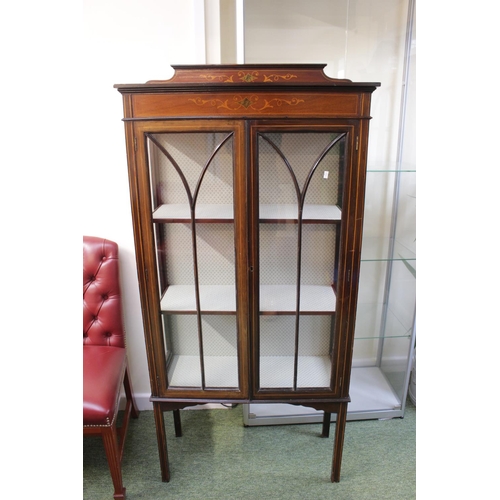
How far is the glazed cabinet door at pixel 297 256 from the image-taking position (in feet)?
3.75

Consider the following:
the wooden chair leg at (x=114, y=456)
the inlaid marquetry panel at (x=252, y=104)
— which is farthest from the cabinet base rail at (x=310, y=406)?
the inlaid marquetry panel at (x=252, y=104)

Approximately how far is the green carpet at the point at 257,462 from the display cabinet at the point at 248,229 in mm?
101

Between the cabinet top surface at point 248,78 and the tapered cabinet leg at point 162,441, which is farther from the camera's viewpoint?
the tapered cabinet leg at point 162,441

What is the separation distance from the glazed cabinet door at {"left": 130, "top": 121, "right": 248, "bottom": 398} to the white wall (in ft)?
1.34

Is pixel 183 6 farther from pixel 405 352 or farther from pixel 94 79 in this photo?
pixel 405 352

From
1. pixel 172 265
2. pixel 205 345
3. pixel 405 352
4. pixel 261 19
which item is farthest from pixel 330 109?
pixel 405 352

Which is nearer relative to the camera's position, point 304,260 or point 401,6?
point 304,260

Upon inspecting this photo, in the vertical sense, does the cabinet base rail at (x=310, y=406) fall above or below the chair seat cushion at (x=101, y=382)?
below

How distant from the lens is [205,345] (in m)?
1.38

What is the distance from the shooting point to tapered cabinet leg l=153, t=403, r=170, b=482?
1390 millimetres

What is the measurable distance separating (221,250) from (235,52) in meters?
0.82

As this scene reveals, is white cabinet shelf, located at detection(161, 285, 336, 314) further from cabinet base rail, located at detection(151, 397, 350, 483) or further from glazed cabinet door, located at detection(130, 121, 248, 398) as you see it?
cabinet base rail, located at detection(151, 397, 350, 483)

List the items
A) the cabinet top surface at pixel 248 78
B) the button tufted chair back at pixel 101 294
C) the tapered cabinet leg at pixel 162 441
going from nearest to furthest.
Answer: the cabinet top surface at pixel 248 78
the tapered cabinet leg at pixel 162 441
the button tufted chair back at pixel 101 294

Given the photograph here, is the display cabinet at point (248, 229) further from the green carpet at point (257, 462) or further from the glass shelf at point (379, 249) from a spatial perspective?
the glass shelf at point (379, 249)
